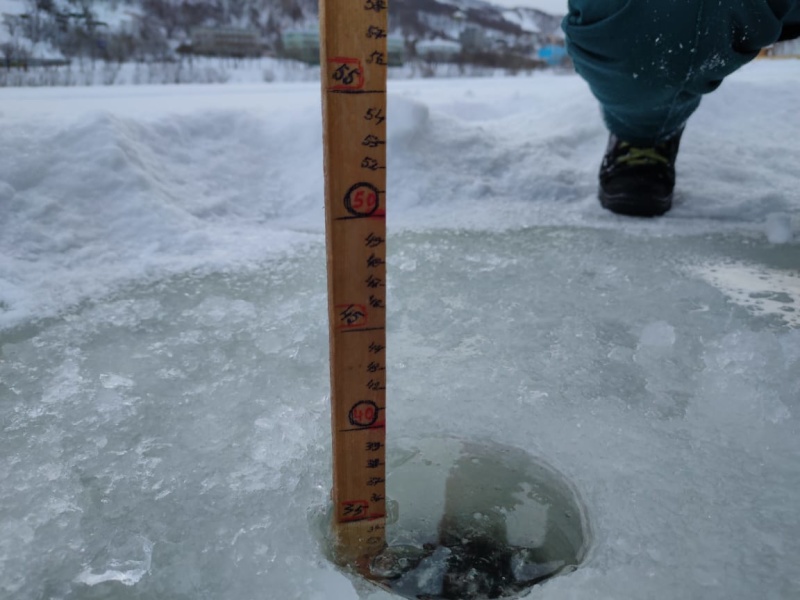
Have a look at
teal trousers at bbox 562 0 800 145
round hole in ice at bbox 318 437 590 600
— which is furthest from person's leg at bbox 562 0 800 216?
round hole in ice at bbox 318 437 590 600

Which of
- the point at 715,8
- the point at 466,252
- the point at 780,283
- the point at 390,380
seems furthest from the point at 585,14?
the point at 390,380

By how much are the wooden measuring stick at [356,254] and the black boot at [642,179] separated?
2.11 meters

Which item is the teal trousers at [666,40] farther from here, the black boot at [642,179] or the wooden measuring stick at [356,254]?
the wooden measuring stick at [356,254]

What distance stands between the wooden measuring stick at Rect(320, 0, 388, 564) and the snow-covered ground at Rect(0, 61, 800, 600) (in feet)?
0.37

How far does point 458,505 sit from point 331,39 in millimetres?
768

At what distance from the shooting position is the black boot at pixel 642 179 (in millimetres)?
2609

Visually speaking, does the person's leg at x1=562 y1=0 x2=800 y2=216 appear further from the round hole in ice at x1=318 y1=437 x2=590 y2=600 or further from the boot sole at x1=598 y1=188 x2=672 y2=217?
the round hole in ice at x1=318 y1=437 x2=590 y2=600

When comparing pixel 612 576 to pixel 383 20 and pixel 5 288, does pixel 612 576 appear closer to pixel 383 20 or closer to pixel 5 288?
pixel 383 20

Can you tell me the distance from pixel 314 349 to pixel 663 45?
144 centimetres

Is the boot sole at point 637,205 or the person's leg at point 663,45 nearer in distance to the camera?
the person's leg at point 663,45

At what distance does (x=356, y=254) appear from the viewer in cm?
76

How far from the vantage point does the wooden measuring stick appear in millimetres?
672

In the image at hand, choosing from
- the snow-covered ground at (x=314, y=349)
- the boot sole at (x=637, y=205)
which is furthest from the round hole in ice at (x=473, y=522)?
the boot sole at (x=637, y=205)

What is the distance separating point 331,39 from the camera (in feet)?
2.17
